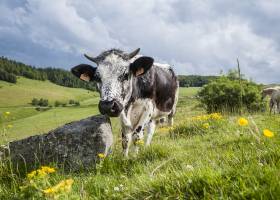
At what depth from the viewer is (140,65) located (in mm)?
9312

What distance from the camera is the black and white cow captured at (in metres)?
8.07

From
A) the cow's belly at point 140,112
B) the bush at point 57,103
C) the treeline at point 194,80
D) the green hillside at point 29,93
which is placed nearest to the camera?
the cow's belly at point 140,112

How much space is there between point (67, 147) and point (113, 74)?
1.89m

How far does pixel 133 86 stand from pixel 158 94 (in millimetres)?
2547

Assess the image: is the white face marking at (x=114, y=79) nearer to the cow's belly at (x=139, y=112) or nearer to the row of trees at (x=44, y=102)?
the cow's belly at (x=139, y=112)

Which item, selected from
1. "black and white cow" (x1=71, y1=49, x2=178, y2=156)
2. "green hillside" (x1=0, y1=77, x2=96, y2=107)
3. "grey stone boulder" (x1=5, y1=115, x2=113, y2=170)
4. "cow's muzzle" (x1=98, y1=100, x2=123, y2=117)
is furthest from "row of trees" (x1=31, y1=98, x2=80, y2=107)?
"cow's muzzle" (x1=98, y1=100, x2=123, y2=117)

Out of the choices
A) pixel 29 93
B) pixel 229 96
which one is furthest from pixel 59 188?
pixel 29 93

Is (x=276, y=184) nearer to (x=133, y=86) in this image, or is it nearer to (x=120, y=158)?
(x=120, y=158)

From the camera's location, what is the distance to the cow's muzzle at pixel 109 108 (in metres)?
7.70

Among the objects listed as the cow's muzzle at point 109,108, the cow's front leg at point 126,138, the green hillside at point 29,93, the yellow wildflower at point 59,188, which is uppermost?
the cow's muzzle at point 109,108

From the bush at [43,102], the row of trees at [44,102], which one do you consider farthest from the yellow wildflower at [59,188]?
the bush at [43,102]

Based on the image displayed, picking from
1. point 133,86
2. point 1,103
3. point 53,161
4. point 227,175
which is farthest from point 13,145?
point 1,103

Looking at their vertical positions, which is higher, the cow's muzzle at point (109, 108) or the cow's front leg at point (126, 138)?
the cow's muzzle at point (109, 108)

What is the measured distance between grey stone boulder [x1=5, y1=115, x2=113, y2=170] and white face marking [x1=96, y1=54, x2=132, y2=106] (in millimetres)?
648
